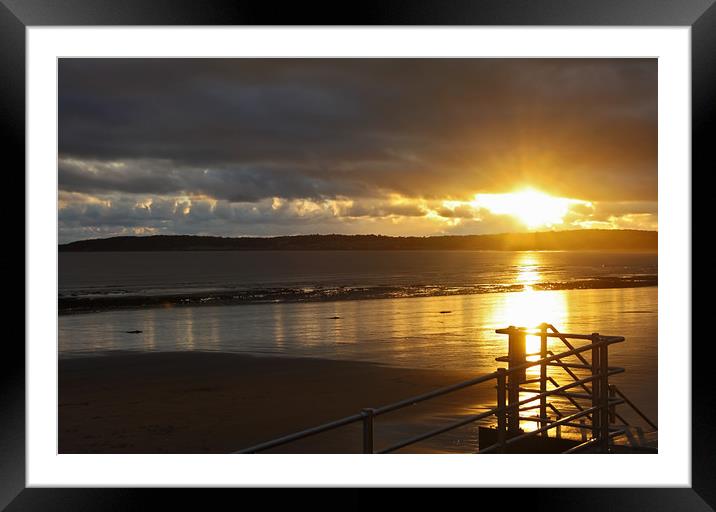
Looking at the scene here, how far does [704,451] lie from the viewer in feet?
8.84

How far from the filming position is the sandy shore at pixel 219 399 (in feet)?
26.2

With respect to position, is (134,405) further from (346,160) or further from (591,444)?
(346,160)

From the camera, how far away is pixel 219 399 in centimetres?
1044

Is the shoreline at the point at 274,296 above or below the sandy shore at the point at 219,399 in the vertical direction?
above

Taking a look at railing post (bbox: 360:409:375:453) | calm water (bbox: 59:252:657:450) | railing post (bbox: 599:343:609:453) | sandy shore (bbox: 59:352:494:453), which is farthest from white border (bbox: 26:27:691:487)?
calm water (bbox: 59:252:657:450)

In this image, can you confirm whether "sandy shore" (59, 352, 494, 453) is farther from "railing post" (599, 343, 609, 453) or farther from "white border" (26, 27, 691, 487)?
"white border" (26, 27, 691, 487)

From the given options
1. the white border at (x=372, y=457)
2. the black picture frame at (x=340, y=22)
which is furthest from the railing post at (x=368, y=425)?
the black picture frame at (x=340, y=22)

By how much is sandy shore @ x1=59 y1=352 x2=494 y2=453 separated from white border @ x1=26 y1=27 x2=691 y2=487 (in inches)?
167

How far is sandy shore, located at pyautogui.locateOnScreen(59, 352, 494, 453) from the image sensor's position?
7996 mm

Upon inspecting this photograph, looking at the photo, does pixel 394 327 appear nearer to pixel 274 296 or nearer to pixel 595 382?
pixel 274 296

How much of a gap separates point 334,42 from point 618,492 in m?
2.00

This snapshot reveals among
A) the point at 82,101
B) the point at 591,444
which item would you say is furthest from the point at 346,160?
the point at 591,444

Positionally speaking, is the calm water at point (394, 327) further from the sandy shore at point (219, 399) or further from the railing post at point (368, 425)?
the railing post at point (368, 425)

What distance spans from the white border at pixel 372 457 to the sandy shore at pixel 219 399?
423 centimetres
